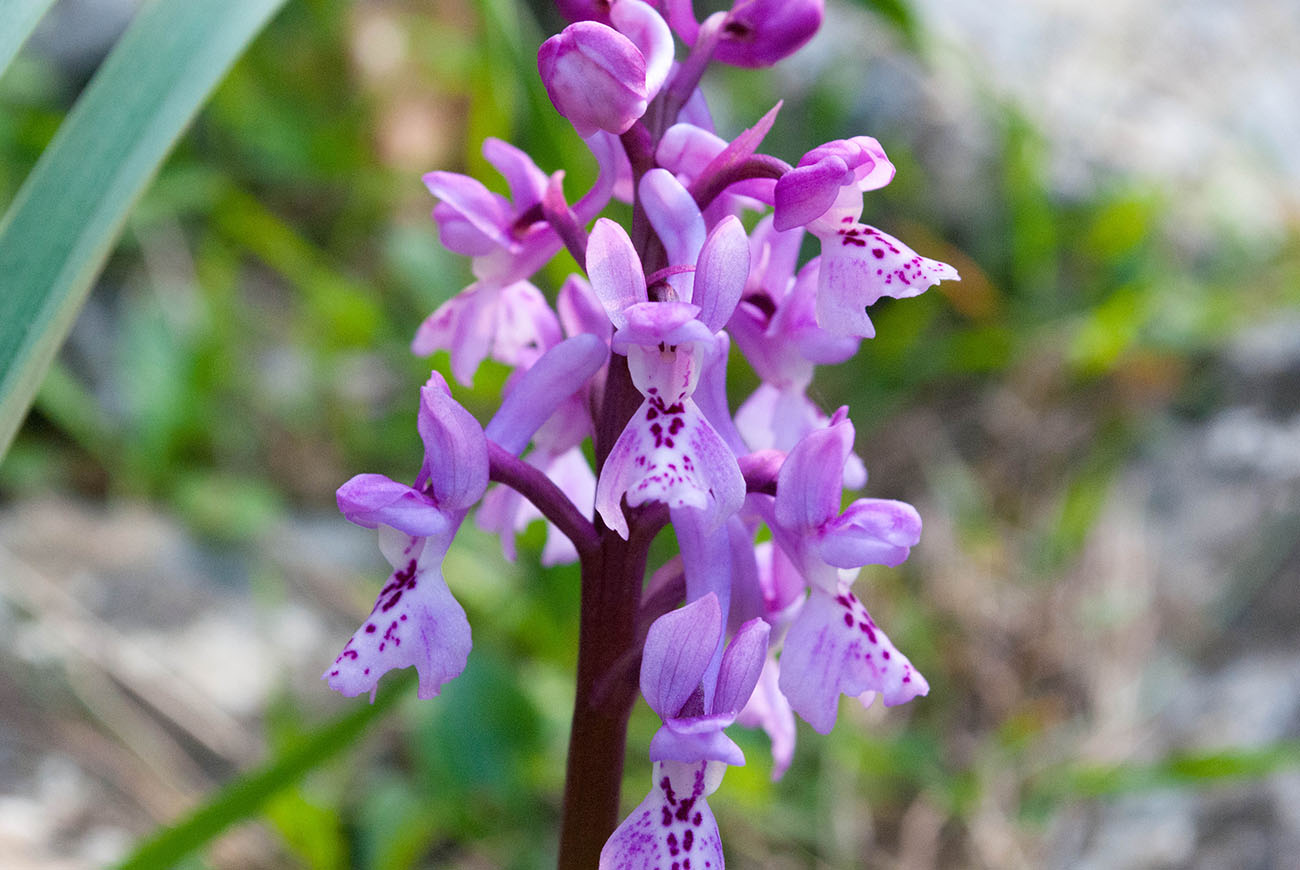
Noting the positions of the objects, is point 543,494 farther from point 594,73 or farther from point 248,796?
point 248,796

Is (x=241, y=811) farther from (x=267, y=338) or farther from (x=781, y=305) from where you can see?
(x=267, y=338)

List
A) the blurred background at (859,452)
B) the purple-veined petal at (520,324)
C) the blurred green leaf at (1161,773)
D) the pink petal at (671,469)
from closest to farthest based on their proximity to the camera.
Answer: the pink petal at (671,469)
the purple-veined petal at (520,324)
the blurred green leaf at (1161,773)
the blurred background at (859,452)

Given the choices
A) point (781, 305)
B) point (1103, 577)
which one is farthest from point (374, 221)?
point (781, 305)

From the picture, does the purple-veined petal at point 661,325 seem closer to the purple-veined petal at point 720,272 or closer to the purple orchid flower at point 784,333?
the purple-veined petal at point 720,272

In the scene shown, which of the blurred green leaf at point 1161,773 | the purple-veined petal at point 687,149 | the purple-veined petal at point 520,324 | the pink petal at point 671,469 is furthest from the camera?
the blurred green leaf at point 1161,773

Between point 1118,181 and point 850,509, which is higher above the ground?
point 1118,181

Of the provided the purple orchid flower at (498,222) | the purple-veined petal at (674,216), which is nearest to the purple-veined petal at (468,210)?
the purple orchid flower at (498,222)

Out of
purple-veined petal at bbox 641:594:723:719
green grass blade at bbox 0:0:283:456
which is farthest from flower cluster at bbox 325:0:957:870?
green grass blade at bbox 0:0:283:456
